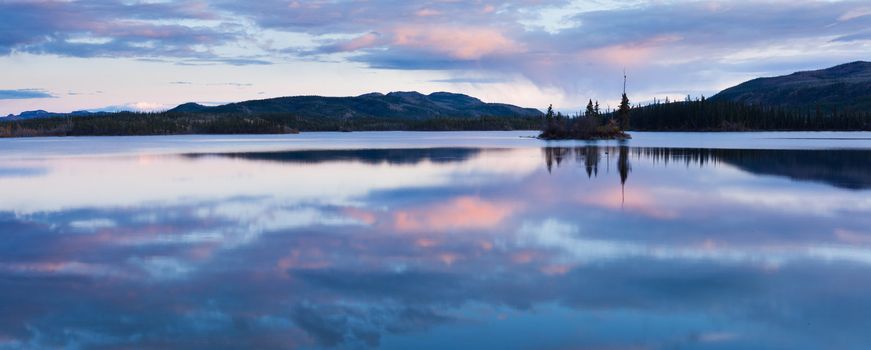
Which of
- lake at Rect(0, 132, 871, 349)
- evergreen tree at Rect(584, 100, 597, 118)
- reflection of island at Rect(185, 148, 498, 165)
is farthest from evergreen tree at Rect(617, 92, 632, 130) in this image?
lake at Rect(0, 132, 871, 349)

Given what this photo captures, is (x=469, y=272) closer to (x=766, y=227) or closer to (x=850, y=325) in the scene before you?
(x=850, y=325)

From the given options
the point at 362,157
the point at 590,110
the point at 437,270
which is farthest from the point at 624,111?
the point at 437,270

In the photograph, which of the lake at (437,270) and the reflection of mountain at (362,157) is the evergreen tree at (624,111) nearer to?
the reflection of mountain at (362,157)

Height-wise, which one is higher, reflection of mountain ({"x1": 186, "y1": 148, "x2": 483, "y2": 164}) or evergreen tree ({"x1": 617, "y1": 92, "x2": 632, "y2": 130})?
evergreen tree ({"x1": 617, "y1": 92, "x2": 632, "y2": 130})

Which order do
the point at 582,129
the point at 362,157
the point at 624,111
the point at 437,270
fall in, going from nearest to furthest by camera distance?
the point at 437,270 → the point at 362,157 → the point at 582,129 → the point at 624,111

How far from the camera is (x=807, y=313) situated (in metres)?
10.7

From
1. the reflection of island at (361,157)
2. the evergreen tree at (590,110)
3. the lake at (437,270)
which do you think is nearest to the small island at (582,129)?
the evergreen tree at (590,110)

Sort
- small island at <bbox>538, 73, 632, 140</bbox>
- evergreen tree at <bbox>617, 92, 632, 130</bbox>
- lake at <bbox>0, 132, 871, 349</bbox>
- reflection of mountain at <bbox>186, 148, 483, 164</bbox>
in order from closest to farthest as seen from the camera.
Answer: lake at <bbox>0, 132, 871, 349</bbox>, reflection of mountain at <bbox>186, 148, 483, 164</bbox>, small island at <bbox>538, 73, 632, 140</bbox>, evergreen tree at <bbox>617, 92, 632, 130</bbox>

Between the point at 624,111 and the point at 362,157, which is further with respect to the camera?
the point at 624,111

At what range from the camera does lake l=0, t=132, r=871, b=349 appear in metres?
9.81

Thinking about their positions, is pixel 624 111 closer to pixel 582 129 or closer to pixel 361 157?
pixel 582 129

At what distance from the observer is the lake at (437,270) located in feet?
32.2

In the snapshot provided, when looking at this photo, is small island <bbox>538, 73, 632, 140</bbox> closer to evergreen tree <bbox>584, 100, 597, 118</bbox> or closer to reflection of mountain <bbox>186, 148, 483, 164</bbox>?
evergreen tree <bbox>584, 100, 597, 118</bbox>

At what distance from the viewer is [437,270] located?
13.7 metres
